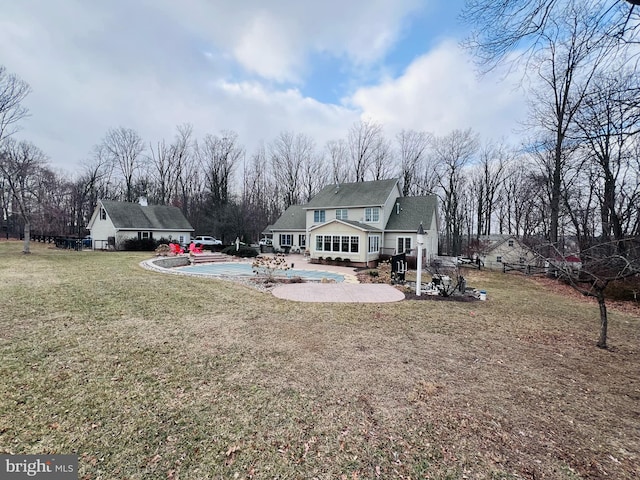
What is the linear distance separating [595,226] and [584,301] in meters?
6.35

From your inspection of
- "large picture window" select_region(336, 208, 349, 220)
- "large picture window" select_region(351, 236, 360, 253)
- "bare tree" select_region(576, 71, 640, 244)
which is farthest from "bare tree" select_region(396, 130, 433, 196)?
"bare tree" select_region(576, 71, 640, 244)

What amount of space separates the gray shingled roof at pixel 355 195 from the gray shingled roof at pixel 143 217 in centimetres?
1528

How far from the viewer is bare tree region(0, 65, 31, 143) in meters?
17.2

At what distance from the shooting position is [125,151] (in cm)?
3600

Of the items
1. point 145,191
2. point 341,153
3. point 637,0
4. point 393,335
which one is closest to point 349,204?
point 341,153

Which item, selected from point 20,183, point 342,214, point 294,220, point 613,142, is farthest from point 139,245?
point 613,142

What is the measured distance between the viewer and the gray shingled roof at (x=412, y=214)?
22062 mm

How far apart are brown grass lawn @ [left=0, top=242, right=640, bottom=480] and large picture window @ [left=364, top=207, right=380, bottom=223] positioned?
15.8 meters

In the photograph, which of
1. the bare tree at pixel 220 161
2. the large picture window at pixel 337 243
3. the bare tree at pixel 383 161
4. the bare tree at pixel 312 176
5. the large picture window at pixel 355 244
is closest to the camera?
the large picture window at pixel 355 244

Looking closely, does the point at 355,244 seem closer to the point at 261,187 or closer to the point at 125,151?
the point at 261,187

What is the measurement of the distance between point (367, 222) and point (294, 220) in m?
8.76

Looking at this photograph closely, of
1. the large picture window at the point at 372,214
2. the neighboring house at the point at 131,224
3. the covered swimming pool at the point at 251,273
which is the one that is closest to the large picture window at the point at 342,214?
the large picture window at the point at 372,214

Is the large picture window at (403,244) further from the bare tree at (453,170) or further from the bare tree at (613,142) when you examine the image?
the bare tree at (453,170)

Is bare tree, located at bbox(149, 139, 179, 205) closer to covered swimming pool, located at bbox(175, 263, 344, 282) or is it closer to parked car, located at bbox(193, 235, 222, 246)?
parked car, located at bbox(193, 235, 222, 246)
